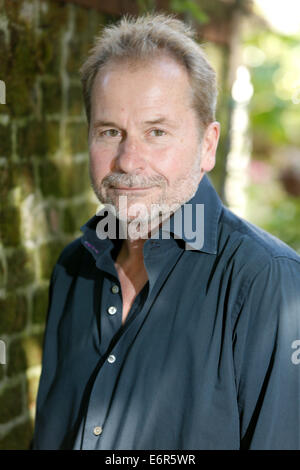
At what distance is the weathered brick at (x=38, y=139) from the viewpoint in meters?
2.65

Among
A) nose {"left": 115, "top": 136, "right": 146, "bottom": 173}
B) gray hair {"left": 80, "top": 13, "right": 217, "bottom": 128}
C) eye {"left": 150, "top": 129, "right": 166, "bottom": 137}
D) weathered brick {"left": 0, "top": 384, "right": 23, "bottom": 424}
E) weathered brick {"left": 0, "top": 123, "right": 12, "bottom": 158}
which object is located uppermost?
gray hair {"left": 80, "top": 13, "right": 217, "bottom": 128}

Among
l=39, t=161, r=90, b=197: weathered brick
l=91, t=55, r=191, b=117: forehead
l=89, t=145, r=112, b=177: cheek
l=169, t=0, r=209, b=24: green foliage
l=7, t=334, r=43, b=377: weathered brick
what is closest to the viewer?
l=91, t=55, r=191, b=117: forehead

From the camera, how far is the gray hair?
1.78 meters

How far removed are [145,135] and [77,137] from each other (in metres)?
1.51

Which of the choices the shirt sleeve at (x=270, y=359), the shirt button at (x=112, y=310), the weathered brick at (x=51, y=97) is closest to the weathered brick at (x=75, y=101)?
the weathered brick at (x=51, y=97)

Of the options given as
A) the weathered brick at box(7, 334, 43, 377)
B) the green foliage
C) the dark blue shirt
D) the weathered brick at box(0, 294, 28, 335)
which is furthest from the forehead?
the green foliage

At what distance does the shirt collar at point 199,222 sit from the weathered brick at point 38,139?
1059mm

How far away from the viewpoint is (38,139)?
110 inches

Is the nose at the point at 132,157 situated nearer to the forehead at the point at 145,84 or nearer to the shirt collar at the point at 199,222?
the forehead at the point at 145,84

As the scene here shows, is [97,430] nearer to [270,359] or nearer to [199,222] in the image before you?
[270,359]

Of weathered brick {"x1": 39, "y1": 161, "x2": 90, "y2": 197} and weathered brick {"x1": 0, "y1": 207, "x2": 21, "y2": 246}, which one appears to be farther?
weathered brick {"x1": 39, "y1": 161, "x2": 90, "y2": 197}

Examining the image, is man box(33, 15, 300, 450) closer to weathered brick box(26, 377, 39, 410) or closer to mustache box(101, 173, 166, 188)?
mustache box(101, 173, 166, 188)

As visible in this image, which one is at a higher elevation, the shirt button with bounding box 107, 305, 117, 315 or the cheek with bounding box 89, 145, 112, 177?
the cheek with bounding box 89, 145, 112, 177

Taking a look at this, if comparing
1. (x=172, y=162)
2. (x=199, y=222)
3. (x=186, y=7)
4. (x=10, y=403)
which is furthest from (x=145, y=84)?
(x=186, y=7)
